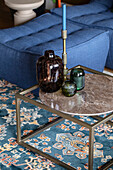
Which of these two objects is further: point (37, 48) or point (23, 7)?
point (23, 7)

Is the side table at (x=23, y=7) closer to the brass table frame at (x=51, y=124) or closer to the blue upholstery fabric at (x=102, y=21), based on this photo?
the blue upholstery fabric at (x=102, y=21)

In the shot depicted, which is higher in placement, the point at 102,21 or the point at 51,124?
the point at 102,21

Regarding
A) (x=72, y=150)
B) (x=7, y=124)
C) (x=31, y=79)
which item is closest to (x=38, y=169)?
(x=72, y=150)

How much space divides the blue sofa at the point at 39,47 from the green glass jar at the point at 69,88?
24.2 inches

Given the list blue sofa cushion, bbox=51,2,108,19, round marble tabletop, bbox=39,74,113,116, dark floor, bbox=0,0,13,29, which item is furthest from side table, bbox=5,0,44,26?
round marble tabletop, bbox=39,74,113,116

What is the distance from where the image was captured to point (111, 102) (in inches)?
64.1

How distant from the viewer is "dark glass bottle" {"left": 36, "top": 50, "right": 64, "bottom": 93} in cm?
169

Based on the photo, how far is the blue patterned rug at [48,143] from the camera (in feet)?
5.69

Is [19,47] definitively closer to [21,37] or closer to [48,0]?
[21,37]

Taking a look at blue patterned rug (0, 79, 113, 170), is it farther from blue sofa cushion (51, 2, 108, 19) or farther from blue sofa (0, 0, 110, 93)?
blue sofa cushion (51, 2, 108, 19)

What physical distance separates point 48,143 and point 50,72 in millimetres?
470

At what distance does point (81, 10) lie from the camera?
3244 mm

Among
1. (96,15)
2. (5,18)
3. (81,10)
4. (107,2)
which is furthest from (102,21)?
(5,18)

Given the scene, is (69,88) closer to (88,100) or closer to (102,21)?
(88,100)
